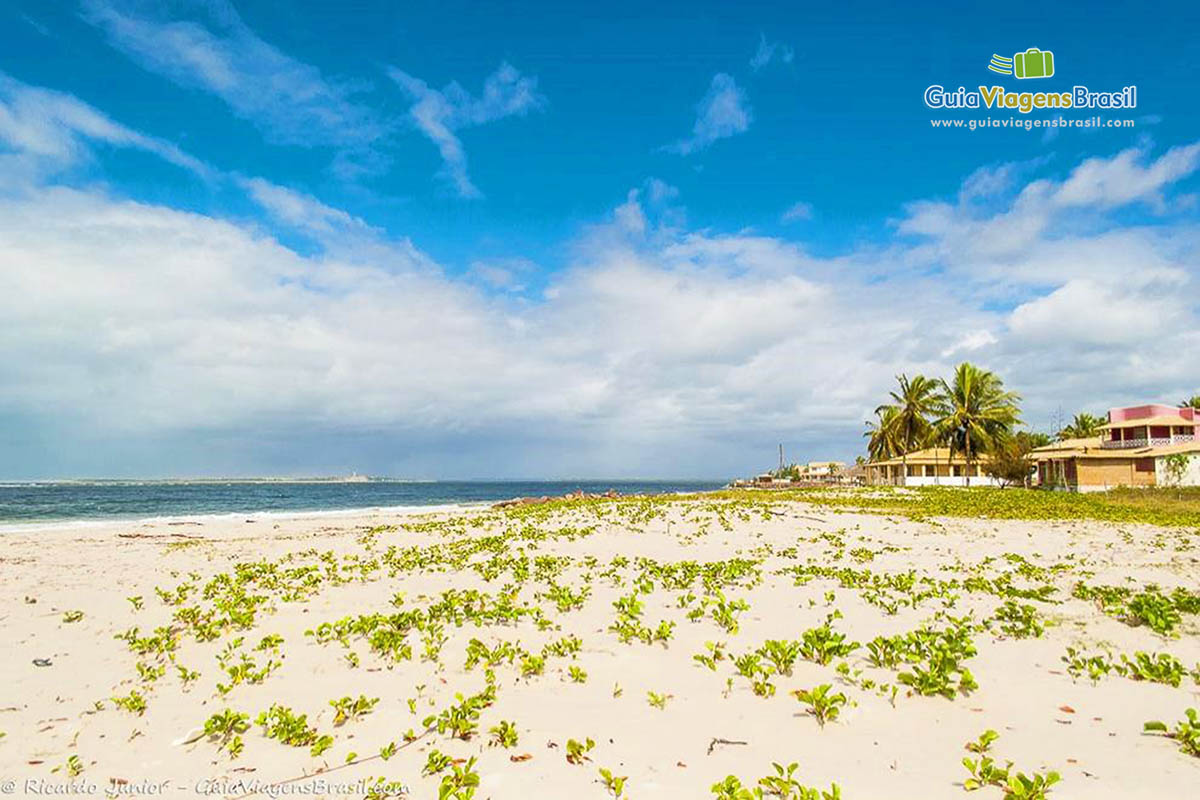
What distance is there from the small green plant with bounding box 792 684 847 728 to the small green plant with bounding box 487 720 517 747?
2387 millimetres

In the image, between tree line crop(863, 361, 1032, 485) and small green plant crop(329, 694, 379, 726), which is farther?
tree line crop(863, 361, 1032, 485)

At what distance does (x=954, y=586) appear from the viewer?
9008mm

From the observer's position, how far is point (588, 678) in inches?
235

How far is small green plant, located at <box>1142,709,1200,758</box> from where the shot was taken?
4.22m

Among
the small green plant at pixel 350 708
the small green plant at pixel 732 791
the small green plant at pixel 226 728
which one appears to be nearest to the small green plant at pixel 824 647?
the small green plant at pixel 732 791

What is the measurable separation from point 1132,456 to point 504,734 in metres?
54.1

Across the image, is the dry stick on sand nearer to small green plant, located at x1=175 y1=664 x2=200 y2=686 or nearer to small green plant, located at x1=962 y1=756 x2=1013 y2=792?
small green plant, located at x1=962 y1=756 x2=1013 y2=792

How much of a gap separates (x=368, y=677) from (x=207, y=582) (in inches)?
253

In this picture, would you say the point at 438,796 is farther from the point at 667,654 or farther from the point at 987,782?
the point at 987,782

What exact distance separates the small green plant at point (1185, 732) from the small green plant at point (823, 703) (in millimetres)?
2117

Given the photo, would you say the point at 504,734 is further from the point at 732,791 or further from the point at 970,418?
the point at 970,418

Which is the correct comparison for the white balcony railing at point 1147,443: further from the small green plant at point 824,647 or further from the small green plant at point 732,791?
the small green plant at point 732,791

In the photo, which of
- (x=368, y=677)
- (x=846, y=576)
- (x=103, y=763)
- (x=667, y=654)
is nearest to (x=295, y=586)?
(x=368, y=677)

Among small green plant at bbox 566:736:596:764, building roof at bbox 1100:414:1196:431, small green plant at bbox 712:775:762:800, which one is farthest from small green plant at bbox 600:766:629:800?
building roof at bbox 1100:414:1196:431
